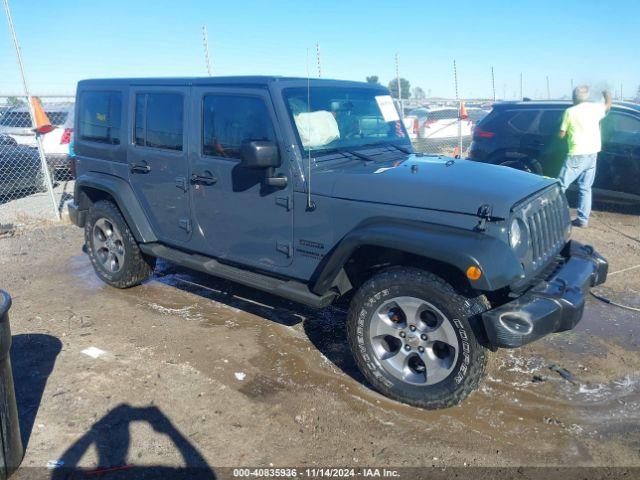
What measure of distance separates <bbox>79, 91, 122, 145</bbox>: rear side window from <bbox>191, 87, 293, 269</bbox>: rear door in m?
1.18

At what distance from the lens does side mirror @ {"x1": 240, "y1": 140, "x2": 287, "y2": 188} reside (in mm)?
3428

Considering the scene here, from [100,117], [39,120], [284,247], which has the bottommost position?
[284,247]

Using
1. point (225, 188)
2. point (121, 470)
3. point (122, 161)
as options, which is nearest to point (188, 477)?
point (121, 470)

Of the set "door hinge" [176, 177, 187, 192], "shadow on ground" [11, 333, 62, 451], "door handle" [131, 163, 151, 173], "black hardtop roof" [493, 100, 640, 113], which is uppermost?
"black hardtop roof" [493, 100, 640, 113]

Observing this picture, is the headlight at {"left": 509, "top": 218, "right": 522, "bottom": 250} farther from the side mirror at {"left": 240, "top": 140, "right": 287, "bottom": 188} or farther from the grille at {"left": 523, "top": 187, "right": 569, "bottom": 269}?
the side mirror at {"left": 240, "top": 140, "right": 287, "bottom": 188}

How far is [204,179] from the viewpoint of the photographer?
4.18 m

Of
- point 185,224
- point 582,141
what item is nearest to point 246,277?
point 185,224

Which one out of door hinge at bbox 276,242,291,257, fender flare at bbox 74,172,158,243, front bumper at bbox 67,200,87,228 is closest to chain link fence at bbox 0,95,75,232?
front bumper at bbox 67,200,87,228

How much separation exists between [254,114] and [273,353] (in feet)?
6.06

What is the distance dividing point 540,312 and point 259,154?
1.99 m

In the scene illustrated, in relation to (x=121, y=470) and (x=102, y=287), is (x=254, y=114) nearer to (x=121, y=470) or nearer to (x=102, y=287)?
(x=121, y=470)

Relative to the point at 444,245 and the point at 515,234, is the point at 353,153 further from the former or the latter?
the point at 515,234

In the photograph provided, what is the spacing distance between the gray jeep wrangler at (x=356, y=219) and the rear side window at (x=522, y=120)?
4412 millimetres

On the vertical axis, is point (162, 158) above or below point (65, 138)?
below
